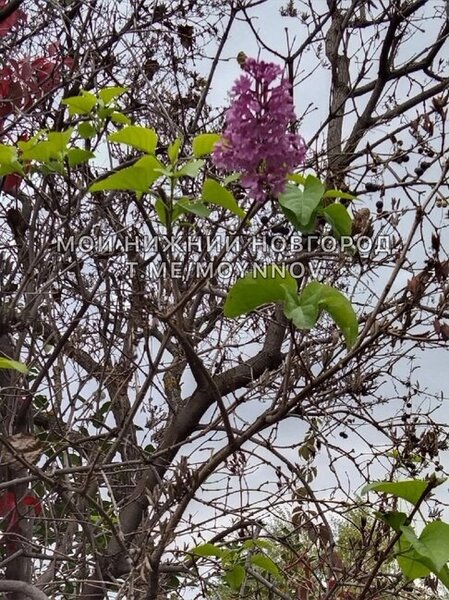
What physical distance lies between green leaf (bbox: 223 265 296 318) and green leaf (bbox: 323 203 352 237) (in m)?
0.21

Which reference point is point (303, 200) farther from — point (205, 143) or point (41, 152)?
point (41, 152)

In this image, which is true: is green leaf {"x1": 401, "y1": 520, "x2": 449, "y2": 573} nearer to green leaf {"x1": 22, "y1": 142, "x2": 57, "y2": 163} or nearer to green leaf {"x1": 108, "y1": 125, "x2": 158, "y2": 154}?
green leaf {"x1": 108, "y1": 125, "x2": 158, "y2": 154}

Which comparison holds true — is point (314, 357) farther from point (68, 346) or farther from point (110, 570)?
point (68, 346)

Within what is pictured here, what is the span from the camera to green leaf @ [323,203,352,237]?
1.04 m

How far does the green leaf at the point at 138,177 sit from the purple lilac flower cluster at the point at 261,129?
103 mm

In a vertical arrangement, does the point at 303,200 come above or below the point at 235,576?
above

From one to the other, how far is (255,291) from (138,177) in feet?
0.76

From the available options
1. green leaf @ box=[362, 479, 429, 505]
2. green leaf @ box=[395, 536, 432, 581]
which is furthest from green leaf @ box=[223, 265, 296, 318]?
green leaf @ box=[395, 536, 432, 581]

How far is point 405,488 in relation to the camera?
874mm

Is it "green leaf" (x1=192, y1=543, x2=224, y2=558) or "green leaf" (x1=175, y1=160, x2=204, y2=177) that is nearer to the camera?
"green leaf" (x1=175, y1=160, x2=204, y2=177)

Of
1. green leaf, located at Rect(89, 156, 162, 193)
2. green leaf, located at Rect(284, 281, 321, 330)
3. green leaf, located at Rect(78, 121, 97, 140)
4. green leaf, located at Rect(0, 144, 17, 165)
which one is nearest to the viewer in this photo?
green leaf, located at Rect(284, 281, 321, 330)

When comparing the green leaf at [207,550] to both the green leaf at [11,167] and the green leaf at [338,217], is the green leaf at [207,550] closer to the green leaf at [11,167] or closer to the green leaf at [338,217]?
→ the green leaf at [338,217]

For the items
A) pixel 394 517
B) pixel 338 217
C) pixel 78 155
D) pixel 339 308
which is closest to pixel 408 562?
pixel 394 517

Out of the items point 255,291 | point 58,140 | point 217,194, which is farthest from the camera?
point 58,140
